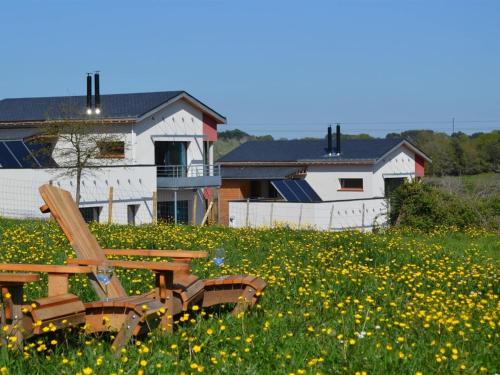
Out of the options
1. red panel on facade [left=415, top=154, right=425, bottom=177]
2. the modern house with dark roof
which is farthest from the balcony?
red panel on facade [left=415, top=154, right=425, bottom=177]

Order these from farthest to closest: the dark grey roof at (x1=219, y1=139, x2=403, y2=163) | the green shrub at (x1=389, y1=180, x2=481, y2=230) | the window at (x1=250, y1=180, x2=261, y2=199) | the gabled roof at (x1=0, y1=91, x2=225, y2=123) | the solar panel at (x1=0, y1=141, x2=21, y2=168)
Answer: the window at (x1=250, y1=180, x2=261, y2=199) < the dark grey roof at (x1=219, y1=139, x2=403, y2=163) < the gabled roof at (x1=0, y1=91, x2=225, y2=123) < the green shrub at (x1=389, y1=180, x2=481, y2=230) < the solar panel at (x1=0, y1=141, x2=21, y2=168)

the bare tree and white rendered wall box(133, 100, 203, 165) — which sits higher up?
white rendered wall box(133, 100, 203, 165)

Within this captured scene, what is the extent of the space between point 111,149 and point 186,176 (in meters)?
6.28

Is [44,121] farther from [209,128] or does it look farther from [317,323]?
[317,323]

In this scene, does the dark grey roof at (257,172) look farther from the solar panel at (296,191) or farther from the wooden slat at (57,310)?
the wooden slat at (57,310)

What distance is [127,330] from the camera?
6.40m

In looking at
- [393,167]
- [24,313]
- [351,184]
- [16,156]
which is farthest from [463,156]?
[24,313]

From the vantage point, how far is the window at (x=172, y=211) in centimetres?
3734

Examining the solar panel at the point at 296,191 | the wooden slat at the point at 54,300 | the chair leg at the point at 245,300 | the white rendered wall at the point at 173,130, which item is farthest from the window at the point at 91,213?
the wooden slat at the point at 54,300

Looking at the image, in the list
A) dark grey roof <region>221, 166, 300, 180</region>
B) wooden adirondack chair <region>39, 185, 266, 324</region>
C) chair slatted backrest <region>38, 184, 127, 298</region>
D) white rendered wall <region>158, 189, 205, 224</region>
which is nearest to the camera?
wooden adirondack chair <region>39, 185, 266, 324</region>

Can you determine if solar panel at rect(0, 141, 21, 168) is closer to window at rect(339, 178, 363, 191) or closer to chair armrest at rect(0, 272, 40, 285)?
window at rect(339, 178, 363, 191)

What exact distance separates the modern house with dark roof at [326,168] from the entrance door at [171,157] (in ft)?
20.5

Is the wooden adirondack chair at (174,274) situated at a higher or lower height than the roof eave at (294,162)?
lower

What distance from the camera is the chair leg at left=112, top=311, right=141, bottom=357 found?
639 centimetres
